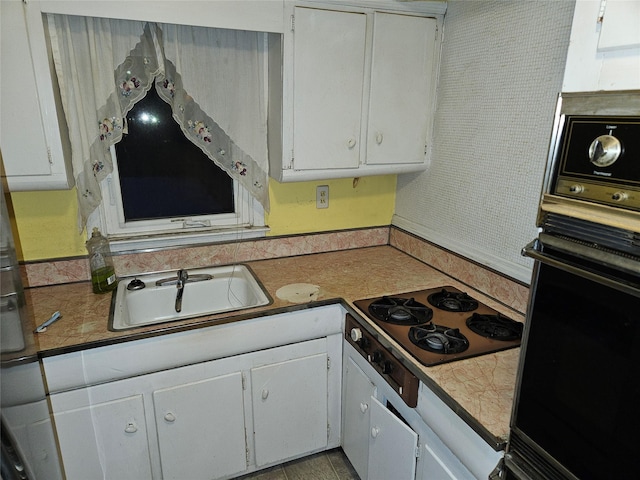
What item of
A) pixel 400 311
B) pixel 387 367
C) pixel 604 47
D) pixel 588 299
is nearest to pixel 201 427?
pixel 387 367

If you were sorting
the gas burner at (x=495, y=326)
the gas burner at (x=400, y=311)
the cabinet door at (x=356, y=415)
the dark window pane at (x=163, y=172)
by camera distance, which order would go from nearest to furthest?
the gas burner at (x=495, y=326) < the gas burner at (x=400, y=311) < the cabinet door at (x=356, y=415) < the dark window pane at (x=163, y=172)

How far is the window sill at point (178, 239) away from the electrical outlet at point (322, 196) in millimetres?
327

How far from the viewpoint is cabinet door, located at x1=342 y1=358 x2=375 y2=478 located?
5.70 ft

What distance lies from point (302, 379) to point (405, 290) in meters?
0.61

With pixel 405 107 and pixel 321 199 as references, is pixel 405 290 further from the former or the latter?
pixel 405 107

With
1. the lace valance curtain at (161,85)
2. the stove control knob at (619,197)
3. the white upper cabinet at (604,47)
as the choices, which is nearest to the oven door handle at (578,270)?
the stove control knob at (619,197)

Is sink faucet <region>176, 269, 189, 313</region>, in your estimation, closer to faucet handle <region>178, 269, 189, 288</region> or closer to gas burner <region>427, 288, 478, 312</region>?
faucet handle <region>178, 269, 189, 288</region>

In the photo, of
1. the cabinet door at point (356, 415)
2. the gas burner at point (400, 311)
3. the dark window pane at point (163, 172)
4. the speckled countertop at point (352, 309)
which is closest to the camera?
the speckled countertop at point (352, 309)

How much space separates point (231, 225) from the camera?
2.20 metres

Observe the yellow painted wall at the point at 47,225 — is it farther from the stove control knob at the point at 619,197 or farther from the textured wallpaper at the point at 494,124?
the stove control knob at the point at 619,197

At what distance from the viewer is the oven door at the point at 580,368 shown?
72cm

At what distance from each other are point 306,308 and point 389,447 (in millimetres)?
608

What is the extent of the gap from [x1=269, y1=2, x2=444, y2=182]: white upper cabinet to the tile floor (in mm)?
1360

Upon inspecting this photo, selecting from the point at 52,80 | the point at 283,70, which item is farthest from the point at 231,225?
the point at 52,80
